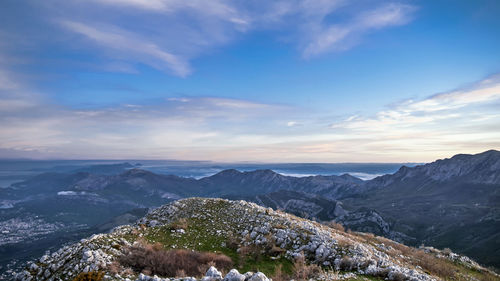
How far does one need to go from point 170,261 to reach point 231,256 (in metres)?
5.60

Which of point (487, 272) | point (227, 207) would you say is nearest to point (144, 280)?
point (227, 207)

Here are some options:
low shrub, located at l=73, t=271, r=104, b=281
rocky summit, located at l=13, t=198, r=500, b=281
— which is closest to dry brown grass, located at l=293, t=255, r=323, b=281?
rocky summit, located at l=13, t=198, r=500, b=281

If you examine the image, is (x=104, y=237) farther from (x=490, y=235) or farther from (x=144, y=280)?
(x=490, y=235)

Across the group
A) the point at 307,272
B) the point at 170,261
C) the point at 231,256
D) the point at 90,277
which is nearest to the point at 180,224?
the point at 231,256

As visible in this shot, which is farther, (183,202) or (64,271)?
(183,202)

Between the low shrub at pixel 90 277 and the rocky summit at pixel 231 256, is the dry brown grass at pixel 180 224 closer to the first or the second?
the rocky summit at pixel 231 256

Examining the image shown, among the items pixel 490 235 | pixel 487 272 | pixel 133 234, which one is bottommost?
pixel 490 235

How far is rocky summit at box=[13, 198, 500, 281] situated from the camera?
55.3 ft

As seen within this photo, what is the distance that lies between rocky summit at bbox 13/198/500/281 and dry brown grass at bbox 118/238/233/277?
0.07 meters

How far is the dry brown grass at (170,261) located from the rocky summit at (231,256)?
2.8 inches

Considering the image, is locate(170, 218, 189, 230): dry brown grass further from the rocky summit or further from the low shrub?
the low shrub

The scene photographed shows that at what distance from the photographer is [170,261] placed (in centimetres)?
1916

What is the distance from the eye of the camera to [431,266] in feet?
78.4

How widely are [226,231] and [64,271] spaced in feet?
47.9
